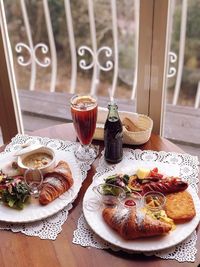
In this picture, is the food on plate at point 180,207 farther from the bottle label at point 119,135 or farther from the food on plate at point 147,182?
the bottle label at point 119,135

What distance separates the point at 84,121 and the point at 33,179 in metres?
0.26

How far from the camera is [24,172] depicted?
124 cm

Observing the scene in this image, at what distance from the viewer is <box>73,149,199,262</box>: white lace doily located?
0.99m

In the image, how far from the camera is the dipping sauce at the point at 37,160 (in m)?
1.26

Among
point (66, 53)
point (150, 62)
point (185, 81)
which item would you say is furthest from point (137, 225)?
point (66, 53)

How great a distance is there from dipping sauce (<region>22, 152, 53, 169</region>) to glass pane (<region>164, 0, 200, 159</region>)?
2.59 feet

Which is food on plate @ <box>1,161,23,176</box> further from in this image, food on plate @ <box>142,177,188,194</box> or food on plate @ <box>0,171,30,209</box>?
food on plate @ <box>142,177,188,194</box>

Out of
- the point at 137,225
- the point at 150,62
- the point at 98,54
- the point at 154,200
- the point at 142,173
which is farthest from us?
the point at 98,54

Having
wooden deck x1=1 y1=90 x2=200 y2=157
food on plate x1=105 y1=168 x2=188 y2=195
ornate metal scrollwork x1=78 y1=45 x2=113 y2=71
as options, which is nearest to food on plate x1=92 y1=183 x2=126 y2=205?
food on plate x1=105 y1=168 x2=188 y2=195

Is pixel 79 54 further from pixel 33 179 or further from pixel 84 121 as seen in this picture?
pixel 33 179

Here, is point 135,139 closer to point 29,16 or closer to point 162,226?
point 162,226

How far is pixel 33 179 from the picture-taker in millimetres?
1221

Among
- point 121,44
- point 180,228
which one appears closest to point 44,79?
point 121,44

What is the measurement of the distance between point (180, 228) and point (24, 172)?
53 centimetres
